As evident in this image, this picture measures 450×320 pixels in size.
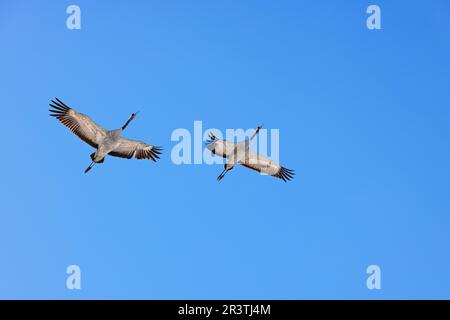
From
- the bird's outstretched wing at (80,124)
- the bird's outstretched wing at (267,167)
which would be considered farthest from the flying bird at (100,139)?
the bird's outstretched wing at (267,167)

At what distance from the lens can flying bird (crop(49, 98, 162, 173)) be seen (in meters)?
22.2

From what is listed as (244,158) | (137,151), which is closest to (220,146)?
(244,158)

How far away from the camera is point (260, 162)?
24516mm

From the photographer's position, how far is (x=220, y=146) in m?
23.2

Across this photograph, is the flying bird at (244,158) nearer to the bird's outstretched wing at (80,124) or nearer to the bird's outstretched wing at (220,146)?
the bird's outstretched wing at (220,146)

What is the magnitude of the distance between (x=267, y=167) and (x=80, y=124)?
7297 mm

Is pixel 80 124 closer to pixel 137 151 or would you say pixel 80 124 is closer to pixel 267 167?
pixel 137 151

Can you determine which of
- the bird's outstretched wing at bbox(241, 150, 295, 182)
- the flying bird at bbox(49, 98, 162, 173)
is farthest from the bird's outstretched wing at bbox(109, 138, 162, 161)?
the bird's outstretched wing at bbox(241, 150, 295, 182)

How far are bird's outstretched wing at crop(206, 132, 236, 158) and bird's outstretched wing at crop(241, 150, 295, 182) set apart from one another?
107cm

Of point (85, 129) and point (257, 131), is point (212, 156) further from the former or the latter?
point (85, 129)

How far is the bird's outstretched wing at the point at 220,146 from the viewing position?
2302 centimetres
